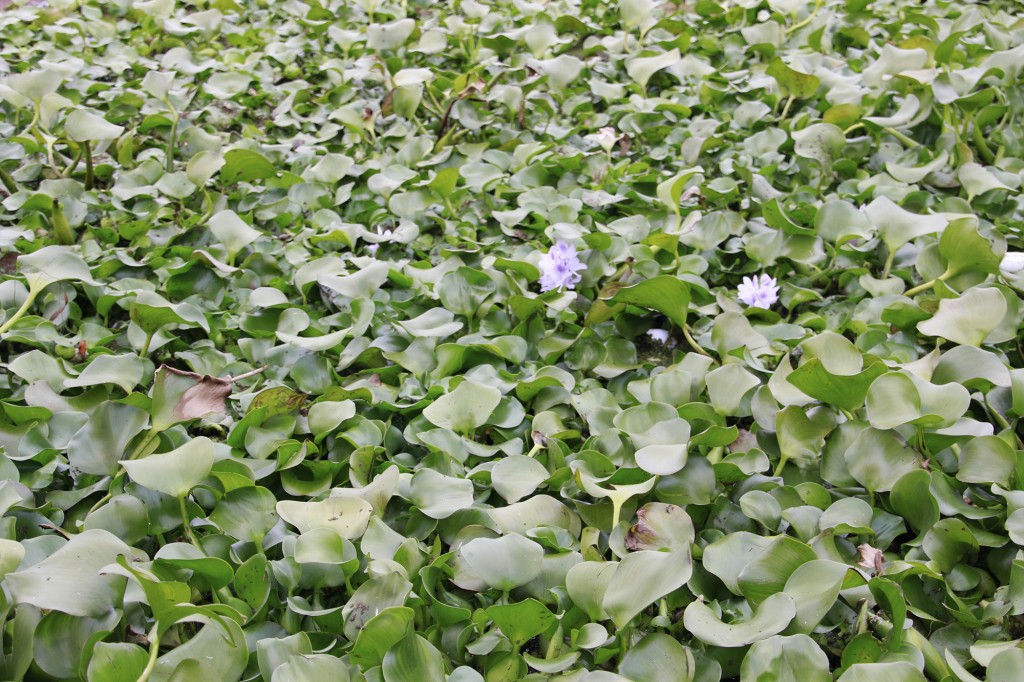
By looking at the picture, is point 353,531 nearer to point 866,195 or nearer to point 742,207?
point 742,207

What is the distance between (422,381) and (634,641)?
2.24ft

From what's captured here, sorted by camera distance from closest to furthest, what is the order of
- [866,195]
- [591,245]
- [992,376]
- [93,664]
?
[93,664]
[992,376]
[591,245]
[866,195]

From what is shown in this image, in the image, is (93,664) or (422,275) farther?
(422,275)

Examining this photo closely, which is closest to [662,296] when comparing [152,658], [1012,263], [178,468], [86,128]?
[1012,263]

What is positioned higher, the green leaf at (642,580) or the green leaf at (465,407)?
the green leaf at (642,580)

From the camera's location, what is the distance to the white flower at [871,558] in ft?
4.21

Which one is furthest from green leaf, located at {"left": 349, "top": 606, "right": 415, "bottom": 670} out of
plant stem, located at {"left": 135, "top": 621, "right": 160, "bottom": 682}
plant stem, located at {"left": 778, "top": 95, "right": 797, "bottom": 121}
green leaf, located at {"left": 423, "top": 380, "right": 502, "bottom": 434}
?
plant stem, located at {"left": 778, "top": 95, "right": 797, "bottom": 121}

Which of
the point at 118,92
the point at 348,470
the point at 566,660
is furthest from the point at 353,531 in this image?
the point at 118,92

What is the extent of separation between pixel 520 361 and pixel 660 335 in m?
0.31

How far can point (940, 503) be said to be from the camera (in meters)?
1.37

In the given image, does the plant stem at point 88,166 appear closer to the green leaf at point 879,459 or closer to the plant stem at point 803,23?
the green leaf at point 879,459

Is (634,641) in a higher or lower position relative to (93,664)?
lower

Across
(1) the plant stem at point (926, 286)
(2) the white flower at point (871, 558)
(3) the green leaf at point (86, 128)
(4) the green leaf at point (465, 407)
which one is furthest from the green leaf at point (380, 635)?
(3) the green leaf at point (86, 128)

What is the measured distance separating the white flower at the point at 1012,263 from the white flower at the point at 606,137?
1035 mm
